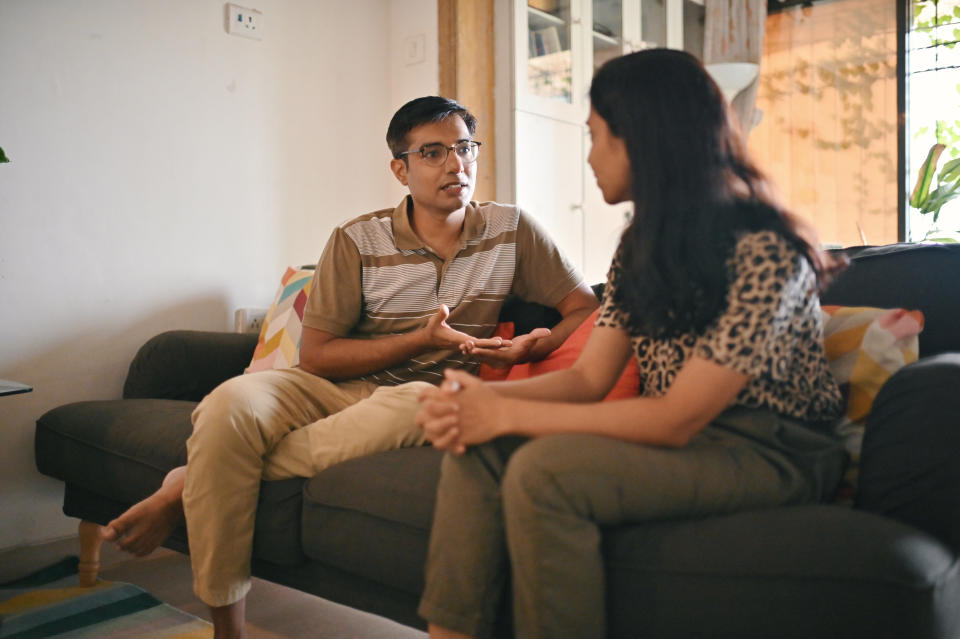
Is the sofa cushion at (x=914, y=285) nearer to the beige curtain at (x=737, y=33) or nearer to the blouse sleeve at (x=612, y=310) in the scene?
the blouse sleeve at (x=612, y=310)

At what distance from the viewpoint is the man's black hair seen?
1.81 meters

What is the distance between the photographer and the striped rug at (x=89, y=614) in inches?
67.1

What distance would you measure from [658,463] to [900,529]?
29cm

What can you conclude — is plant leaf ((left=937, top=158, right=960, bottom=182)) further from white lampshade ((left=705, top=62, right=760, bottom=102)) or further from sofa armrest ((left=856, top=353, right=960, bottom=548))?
sofa armrest ((left=856, top=353, right=960, bottom=548))

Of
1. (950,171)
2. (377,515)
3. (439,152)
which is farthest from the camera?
(950,171)

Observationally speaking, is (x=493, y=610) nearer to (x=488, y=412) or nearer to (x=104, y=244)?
(x=488, y=412)

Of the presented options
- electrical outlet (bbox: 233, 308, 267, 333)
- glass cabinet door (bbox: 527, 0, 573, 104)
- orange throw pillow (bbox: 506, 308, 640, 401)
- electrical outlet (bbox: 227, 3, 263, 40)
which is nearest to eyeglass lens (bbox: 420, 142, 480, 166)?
orange throw pillow (bbox: 506, 308, 640, 401)

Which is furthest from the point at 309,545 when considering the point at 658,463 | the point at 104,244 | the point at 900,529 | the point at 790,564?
the point at 104,244

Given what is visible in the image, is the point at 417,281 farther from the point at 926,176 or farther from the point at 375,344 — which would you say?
the point at 926,176

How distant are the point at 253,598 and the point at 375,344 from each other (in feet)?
2.42

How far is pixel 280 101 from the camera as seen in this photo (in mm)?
2740

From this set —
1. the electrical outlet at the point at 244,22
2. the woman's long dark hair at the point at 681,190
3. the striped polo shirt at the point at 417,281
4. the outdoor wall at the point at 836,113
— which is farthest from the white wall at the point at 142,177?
the outdoor wall at the point at 836,113

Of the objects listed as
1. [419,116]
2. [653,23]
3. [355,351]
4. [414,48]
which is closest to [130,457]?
[355,351]

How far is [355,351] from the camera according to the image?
5.56 ft
